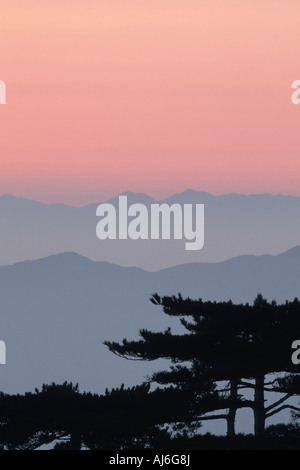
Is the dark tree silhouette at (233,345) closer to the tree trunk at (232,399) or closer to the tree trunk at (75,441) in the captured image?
the tree trunk at (232,399)

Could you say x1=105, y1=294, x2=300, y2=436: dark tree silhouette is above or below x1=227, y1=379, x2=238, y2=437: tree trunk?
above

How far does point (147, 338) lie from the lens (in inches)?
1969

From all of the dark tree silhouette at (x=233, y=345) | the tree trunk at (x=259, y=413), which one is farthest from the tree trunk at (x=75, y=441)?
the tree trunk at (x=259, y=413)

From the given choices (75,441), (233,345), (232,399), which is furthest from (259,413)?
(75,441)

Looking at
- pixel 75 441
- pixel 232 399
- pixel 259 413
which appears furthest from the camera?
pixel 232 399

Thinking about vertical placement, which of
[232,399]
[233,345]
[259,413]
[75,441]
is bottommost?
[75,441]

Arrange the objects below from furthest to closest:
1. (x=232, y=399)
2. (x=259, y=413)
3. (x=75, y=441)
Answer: (x=232, y=399), (x=75, y=441), (x=259, y=413)

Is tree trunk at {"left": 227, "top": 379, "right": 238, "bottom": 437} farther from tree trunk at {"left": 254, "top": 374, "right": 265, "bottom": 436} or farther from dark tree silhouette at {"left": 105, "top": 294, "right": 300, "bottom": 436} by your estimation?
tree trunk at {"left": 254, "top": 374, "right": 265, "bottom": 436}

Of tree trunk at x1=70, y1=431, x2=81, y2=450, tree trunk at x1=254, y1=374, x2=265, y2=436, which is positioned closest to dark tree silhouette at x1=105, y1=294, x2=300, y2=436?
tree trunk at x1=254, y1=374, x2=265, y2=436

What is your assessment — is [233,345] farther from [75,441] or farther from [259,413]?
[75,441]

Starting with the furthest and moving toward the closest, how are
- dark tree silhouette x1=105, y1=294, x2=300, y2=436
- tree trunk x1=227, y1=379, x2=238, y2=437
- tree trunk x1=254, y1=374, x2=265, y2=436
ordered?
tree trunk x1=227, y1=379, x2=238, y2=437
dark tree silhouette x1=105, y1=294, x2=300, y2=436
tree trunk x1=254, y1=374, x2=265, y2=436

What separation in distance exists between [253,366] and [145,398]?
13.5 feet
